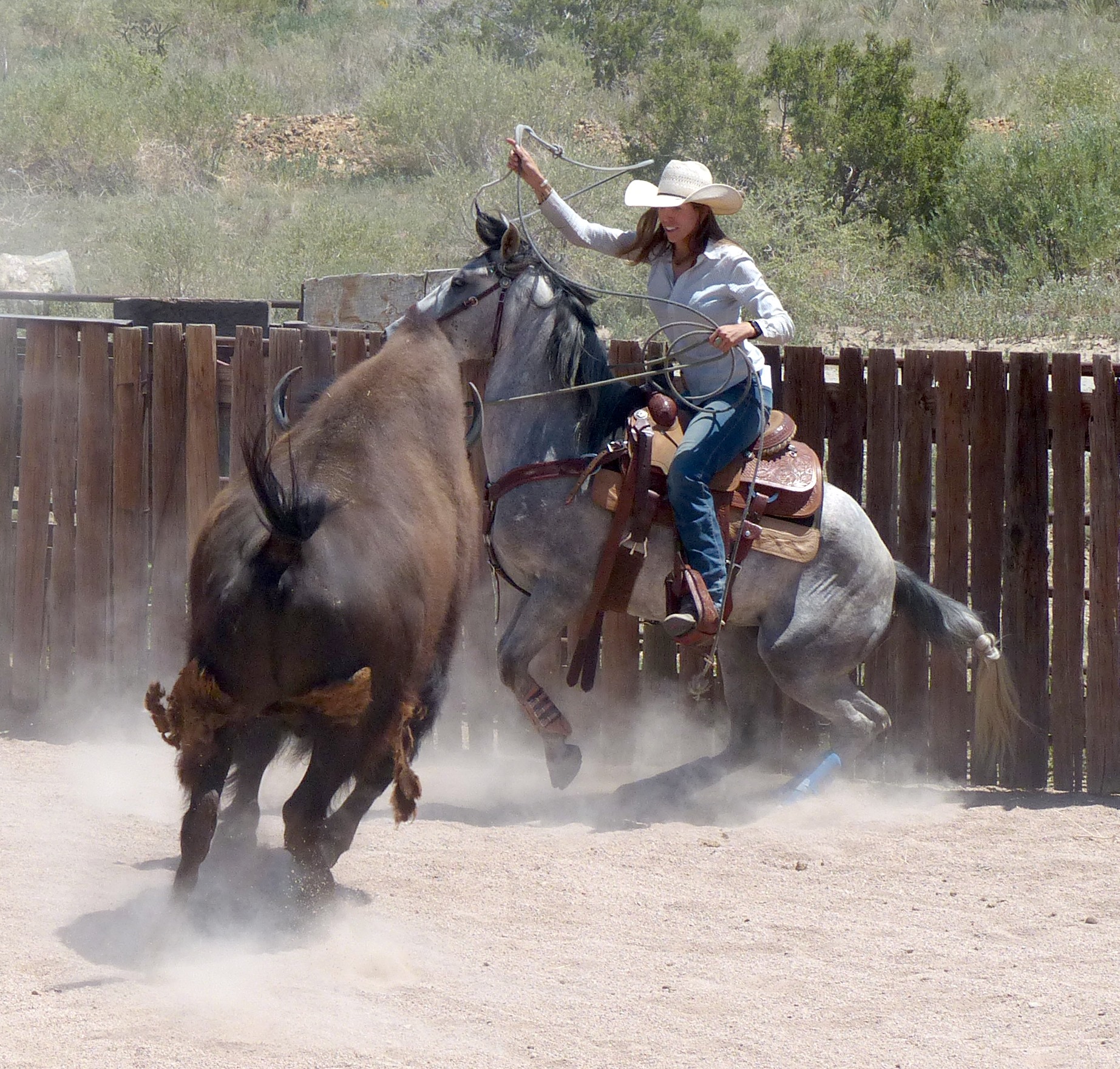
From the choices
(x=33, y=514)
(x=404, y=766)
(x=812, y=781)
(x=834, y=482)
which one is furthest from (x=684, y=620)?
(x=33, y=514)

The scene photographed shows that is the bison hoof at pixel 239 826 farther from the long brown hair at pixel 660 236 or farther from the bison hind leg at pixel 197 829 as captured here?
the long brown hair at pixel 660 236

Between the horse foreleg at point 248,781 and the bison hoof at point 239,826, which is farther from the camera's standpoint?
the bison hoof at point 239,826

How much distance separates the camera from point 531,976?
373cm

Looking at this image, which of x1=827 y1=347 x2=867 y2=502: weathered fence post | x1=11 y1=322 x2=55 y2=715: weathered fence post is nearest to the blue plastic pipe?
x1=827 y1=347 x2=867 y2=502: weathered fence post

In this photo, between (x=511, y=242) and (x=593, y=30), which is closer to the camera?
(x=511, y=242)

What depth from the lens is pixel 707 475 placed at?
5098mm

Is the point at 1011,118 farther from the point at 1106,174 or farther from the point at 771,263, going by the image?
the point at 771,263

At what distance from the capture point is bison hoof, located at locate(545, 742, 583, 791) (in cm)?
532

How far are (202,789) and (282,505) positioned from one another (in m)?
0.89

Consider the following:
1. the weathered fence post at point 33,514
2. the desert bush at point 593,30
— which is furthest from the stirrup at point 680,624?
the desert bush at point 593,30

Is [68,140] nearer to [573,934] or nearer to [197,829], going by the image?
[197,829]

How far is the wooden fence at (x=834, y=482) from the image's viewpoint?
5.64 m

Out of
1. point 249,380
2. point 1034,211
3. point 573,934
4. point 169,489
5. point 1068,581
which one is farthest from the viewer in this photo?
point 1034,211

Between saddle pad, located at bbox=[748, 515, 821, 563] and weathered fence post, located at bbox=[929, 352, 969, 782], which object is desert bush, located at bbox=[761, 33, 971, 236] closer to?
weathered fence post, located at bbox=[929, 352, 969, 782]
